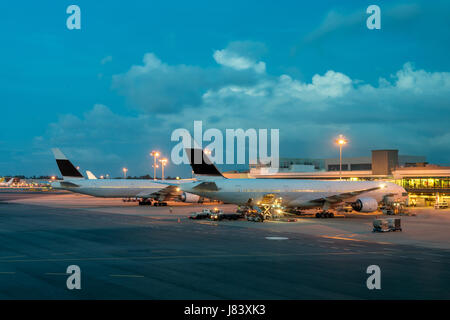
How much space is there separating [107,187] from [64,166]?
318 inches

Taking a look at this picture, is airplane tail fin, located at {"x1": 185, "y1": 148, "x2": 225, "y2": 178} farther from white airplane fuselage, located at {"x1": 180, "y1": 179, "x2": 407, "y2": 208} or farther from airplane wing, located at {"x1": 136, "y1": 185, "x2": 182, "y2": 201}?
airplane wing, located at {"x1": 136, "y1": 185, "x2": 182, "y2": 201}

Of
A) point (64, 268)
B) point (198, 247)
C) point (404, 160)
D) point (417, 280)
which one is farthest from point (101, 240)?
point (404, 160)

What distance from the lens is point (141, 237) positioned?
3409 centimetres

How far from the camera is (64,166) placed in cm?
7600

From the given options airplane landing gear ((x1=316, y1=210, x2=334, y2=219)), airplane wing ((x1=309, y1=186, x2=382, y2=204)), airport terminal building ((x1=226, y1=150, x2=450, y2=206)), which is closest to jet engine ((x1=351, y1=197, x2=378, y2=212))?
airplane wing ((x1=309, y1=186, x2=382, y2=204))

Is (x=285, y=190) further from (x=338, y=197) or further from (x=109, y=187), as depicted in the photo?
(x=109, y=187)

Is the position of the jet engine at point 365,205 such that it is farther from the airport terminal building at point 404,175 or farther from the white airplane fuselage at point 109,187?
the white airplane fuselage at point 109,187

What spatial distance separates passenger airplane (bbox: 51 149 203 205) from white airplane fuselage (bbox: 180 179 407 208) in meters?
20.7

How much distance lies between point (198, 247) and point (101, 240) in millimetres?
8187

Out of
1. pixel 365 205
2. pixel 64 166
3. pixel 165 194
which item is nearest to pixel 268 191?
pixel 365 205

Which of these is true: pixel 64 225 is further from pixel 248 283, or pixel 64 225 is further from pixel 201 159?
pixel 248 283

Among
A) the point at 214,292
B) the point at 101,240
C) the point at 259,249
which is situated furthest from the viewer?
the point at 101,240

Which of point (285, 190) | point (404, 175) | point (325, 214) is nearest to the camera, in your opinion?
point (325, 214)

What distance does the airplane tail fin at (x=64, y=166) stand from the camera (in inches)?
2975
